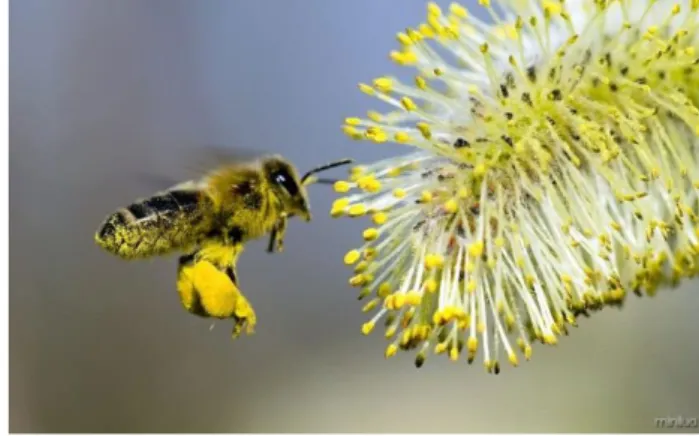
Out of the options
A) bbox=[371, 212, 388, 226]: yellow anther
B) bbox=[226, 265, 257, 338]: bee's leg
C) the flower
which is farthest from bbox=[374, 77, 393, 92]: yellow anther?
bbox=[226, 265, 257, 338]: bee's leg

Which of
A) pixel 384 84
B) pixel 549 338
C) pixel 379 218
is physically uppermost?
pixel 384 84

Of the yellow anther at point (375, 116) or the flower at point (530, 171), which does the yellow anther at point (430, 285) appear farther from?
the yellow anther at point (375, 116)

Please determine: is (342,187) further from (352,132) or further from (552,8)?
(552,8)

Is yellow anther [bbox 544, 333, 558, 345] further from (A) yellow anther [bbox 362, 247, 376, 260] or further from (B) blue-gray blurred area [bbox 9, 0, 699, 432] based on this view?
(B) blue-gray blurred area [bbox 9, 0, 699, 432]

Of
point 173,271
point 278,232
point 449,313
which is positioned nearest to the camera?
point 449,313

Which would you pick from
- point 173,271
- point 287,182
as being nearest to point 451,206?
point 287,182

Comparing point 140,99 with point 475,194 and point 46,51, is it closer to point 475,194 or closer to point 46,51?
point 46,51

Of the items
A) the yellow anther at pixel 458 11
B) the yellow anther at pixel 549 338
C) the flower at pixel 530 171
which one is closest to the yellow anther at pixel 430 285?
the flower at pixel 530 171
